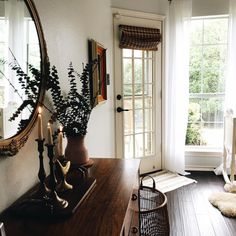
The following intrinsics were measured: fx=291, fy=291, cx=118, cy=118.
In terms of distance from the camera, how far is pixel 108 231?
93cm

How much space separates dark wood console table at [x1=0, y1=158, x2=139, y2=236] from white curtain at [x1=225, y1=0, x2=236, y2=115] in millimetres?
2718

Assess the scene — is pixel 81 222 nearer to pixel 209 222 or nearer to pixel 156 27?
pixel 209 222

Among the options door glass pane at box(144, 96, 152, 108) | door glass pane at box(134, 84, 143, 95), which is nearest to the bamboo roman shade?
door glass pane at box(134, 84, 143, 95)

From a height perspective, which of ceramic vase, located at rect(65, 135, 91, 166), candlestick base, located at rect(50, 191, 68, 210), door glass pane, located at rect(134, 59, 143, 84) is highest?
door glass pane, located at rect(134, 59, 143, 84)

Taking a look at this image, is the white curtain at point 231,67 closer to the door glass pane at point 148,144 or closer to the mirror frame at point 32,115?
the door glass pane at point 148,144

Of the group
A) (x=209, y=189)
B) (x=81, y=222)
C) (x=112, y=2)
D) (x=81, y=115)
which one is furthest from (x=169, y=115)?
(x=81, y=222)

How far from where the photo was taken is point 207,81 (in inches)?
157

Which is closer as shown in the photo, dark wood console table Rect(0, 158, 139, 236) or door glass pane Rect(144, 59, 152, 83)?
dark wood console table Rect(0, 158, 139, 236)

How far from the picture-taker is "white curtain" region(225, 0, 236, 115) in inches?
142

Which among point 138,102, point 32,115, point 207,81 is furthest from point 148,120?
point 32,115

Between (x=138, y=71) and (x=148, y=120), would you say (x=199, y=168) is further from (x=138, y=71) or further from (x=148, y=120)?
(x=138, y=71)

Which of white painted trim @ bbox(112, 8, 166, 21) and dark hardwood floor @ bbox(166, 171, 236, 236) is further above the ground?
white painted trim @ bbox(112, 8, 166, 21)

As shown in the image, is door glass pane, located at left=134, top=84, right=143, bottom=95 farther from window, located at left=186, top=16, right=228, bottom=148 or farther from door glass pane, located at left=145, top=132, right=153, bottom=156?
window, located at left=186, top=16, right=228, bottom=148

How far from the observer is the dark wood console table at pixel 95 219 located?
93 centimetres
